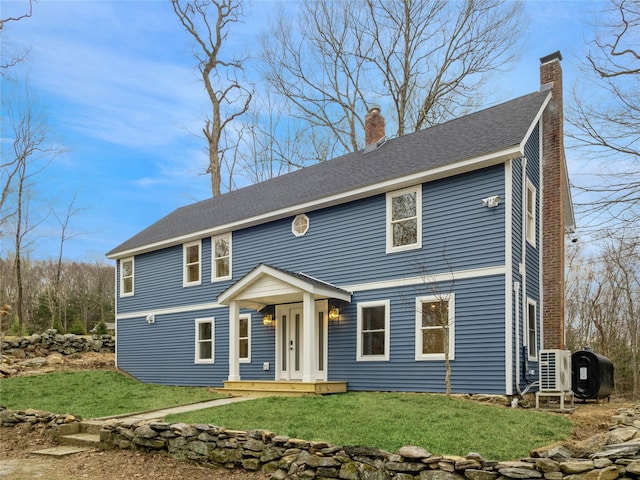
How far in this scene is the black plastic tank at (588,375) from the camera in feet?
35.3

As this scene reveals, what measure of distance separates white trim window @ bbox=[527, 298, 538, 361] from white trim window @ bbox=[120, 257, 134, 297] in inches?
508

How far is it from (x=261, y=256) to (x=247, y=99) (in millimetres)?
15796

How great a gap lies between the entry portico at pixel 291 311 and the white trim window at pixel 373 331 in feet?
1.77

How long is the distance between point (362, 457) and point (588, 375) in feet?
22.9

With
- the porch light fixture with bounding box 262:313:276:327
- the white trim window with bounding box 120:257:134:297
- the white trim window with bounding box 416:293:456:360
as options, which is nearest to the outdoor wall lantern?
the porch light fixture with bounding box 262:313:276:327

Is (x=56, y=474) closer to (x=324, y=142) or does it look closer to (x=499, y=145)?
(x=499, y=145)

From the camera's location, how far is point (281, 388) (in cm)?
1177

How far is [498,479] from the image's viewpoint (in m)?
5.05

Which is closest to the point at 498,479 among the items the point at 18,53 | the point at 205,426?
the point at 205,426

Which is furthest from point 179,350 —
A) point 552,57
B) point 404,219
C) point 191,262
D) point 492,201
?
point 552,57

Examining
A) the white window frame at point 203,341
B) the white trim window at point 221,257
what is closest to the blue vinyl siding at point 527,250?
the white trim window at point 221,257

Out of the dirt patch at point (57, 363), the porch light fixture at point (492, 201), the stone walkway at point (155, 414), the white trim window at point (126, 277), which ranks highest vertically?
the porch light fixture at point (492, 201)

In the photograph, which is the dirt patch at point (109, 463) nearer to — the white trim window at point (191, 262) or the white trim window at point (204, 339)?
the white trim window at point (204, 339)

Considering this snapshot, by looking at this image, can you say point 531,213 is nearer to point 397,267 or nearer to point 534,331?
point 534,331
